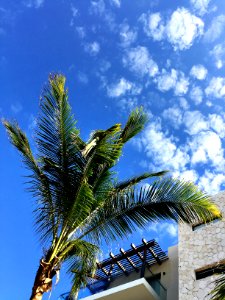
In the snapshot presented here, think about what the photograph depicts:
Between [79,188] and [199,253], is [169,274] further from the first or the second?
[79,188]

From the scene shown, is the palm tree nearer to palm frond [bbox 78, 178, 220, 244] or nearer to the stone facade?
palm frond [bbox 78, 178, 220, 244]

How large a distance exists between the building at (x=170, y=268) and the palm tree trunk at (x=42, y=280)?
8.59 m

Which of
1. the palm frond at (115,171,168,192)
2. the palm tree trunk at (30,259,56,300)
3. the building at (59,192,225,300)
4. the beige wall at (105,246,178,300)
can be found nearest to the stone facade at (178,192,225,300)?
the building at (59,192,225,300)

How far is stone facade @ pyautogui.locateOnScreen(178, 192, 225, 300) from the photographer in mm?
15531

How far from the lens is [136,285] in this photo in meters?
17.7

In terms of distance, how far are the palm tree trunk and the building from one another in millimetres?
8591

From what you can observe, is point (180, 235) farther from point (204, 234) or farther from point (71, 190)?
point (71, 190)

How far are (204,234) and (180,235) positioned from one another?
1.26 meters

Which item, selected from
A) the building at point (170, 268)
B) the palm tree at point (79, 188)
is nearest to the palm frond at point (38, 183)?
the palm tree at point (79, 188)

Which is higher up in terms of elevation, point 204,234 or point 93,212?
point 93,212

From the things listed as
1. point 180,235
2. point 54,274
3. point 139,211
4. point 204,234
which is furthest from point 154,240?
point 54,274

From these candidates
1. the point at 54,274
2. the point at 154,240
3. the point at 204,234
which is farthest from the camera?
the point at 154,240

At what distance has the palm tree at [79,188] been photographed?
8.22 meters

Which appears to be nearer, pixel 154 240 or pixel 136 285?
pixel 136 285
